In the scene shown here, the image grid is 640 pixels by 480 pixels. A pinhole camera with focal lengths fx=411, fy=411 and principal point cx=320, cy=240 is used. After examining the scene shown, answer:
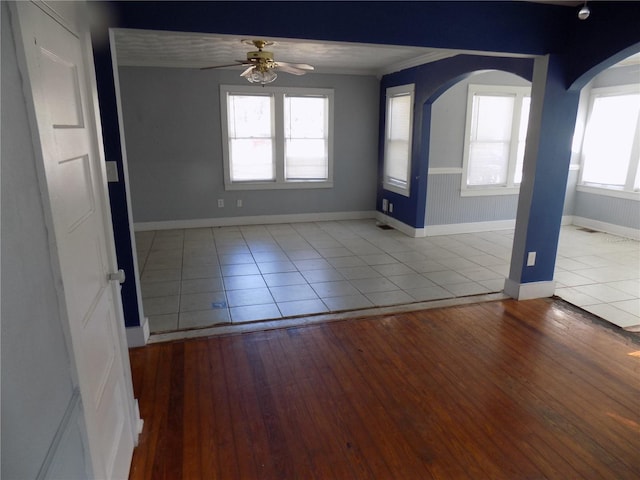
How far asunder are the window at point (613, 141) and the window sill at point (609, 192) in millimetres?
40

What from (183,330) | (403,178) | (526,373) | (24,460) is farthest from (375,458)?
(403,178)

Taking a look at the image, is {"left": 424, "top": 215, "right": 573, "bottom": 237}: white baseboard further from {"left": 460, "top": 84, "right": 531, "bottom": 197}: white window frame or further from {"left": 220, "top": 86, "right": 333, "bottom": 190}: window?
{"left": 220, "top": 86, "right": 333, "bottom": 190}: window

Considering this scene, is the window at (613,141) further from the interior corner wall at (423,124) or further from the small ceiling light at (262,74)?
the small ceiling light at (262,74)

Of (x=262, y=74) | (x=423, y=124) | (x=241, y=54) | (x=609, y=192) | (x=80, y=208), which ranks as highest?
(x=241, y=54)

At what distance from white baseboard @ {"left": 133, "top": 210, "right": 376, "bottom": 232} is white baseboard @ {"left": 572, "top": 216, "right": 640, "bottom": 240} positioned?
3.29m

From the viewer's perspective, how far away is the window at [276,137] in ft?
20.3

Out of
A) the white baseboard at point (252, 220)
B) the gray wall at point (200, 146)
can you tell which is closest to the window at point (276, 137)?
the gray wall at point (200, 146)

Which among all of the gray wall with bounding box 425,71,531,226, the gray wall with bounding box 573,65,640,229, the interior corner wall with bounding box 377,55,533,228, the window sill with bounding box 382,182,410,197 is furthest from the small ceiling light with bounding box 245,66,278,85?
the gray wall with bounding box 573,65,640,229

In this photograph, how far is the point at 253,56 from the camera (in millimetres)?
3740

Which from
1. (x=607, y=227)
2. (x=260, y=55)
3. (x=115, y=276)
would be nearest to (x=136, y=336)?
(x=115, y=276)

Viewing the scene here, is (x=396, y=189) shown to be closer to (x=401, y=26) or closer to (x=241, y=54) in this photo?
(x=241, y=54)

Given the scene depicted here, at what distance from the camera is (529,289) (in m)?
3.74

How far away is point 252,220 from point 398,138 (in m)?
2.59

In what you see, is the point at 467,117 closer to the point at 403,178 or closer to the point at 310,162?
the point at 403,178
